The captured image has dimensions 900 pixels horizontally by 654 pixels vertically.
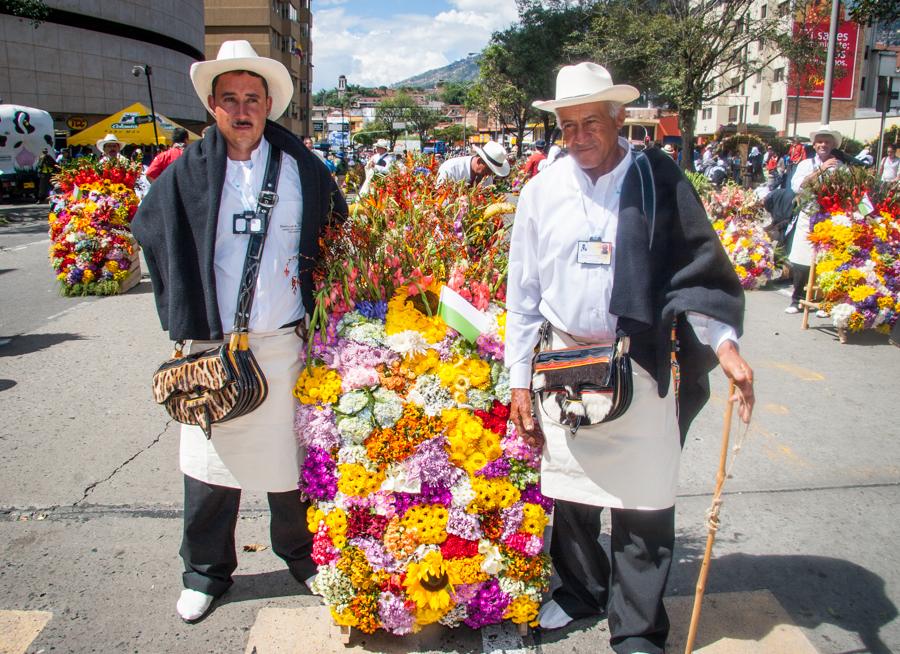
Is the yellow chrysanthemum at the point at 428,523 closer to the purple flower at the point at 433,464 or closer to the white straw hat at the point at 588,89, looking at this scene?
the purple flower at the point at 433,464

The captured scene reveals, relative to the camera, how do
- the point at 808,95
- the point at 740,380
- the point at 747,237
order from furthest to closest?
the point at 808,95
the point at 747,237
the point at 740,380

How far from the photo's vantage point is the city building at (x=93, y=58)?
33281 mm

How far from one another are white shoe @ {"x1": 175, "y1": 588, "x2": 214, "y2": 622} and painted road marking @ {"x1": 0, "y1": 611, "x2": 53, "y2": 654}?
533mm

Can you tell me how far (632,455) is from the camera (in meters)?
2.55

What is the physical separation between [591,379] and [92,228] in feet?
28.1

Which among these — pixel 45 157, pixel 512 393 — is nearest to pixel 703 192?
pixel 512 393

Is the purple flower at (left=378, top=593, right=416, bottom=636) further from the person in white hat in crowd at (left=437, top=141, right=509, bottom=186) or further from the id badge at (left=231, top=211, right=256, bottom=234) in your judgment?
the person in white hat in crowd at (left=437, top=141, right=509, bottom=186)

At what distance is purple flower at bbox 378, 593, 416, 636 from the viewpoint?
8.57ft

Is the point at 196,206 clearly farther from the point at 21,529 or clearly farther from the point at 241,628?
the point at 21,529

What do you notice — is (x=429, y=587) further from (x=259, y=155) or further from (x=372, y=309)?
(x=259, y=155)

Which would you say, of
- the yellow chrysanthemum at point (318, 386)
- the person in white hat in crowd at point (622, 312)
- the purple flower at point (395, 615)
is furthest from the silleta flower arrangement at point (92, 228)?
the person in white hat in crowd at point (622, 312)

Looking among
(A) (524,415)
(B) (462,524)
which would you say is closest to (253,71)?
(A) (524,415)

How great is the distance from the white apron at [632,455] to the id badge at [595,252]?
0.34 meters

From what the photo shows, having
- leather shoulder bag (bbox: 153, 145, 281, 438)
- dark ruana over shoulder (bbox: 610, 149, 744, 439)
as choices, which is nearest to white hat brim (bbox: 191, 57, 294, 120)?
leather shoulder bag (bbox: 153, 145, 281, 438)
